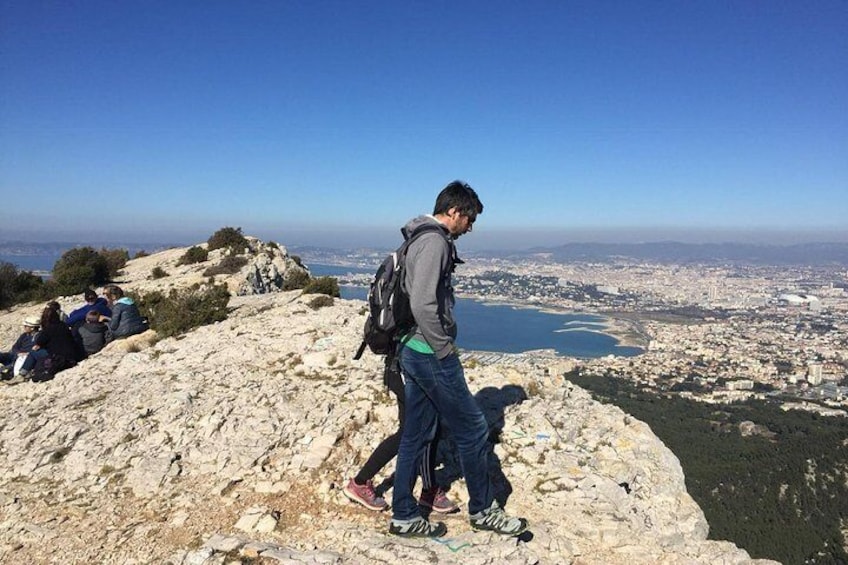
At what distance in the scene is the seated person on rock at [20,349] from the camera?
8766 millimetres

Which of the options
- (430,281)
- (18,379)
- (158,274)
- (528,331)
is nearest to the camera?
(430,281)

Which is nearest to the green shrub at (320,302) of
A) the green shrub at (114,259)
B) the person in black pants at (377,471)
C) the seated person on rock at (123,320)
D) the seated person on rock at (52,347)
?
the seated person on rock at (123,320)

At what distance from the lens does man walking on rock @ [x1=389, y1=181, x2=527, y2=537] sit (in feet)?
11.5

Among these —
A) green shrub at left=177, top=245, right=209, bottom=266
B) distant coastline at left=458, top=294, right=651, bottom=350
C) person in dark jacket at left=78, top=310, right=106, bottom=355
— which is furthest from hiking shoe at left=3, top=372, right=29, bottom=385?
distant coastline at left=458, top=294, right=651, bottom=350

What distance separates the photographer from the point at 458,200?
3.77 m

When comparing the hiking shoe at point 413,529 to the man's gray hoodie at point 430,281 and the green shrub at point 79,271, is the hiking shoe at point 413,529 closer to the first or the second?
the man's gray hoodie at point 430,281

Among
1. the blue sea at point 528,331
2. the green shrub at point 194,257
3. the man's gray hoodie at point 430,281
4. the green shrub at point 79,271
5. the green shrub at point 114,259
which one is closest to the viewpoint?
the man's gray hoodie at point 430,281

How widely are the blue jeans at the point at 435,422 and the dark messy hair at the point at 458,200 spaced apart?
3.73ft

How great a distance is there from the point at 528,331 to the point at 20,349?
74.2 metres

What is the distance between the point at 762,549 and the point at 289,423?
24.0 meters

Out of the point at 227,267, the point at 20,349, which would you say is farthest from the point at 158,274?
the point at 20,349

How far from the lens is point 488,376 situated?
327 inches

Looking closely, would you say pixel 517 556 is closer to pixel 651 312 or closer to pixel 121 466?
pixel 121 466

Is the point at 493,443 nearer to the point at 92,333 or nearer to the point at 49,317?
the point at 49,317
